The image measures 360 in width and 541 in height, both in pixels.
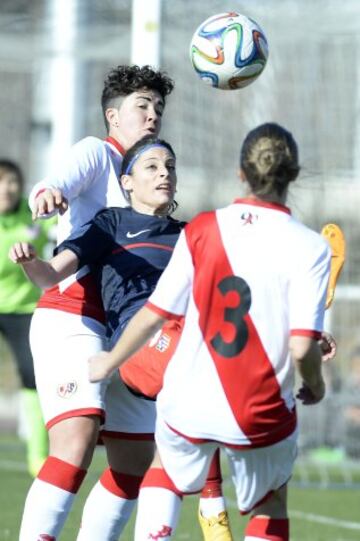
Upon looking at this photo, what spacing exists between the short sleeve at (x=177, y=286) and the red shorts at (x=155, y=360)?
615 millimetres

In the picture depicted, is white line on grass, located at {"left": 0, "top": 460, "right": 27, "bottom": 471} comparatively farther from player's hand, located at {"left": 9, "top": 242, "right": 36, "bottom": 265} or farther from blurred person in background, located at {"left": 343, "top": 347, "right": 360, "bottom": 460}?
player's hand, located at {"left": 9, "top": 242, "right": 36, "bottom": 265}

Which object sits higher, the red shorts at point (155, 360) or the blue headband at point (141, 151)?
the blue headband at point (141, 151)

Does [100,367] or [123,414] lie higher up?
[100,367]

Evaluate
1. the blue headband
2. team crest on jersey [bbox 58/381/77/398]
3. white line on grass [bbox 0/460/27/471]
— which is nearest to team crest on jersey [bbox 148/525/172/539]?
team crest on jersey [bbox 58/381/77/398]

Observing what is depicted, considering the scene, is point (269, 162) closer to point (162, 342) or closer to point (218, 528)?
point (162, 342)

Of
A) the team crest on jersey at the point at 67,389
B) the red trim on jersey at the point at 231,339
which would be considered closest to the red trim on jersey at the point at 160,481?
the red trim on jersey at the point at 231,339

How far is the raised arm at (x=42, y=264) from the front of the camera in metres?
4.66

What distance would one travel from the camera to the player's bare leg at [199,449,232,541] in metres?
5.32

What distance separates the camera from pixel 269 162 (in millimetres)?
4309

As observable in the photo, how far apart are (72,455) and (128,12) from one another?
288 inches

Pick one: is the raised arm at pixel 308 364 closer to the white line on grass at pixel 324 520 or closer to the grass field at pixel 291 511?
the grass field at pixel 291 511

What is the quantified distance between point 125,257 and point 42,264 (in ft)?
1.63

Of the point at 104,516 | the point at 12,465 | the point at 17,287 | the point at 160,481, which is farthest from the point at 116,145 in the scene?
the point at 12,465

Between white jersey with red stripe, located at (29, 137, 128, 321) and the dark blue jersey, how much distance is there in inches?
3.9
